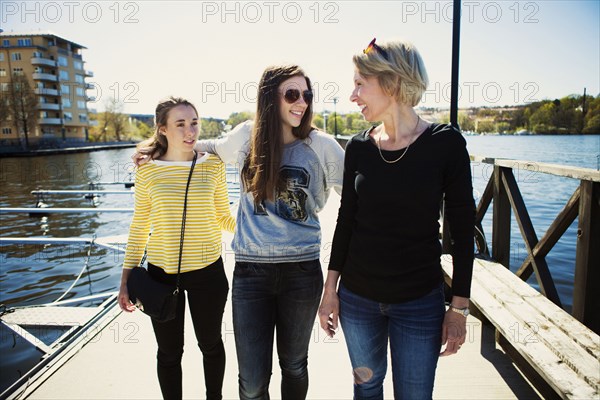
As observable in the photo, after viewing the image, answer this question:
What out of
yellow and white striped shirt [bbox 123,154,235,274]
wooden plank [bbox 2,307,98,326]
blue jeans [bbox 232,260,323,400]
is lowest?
wooden plank [bbox 2,307,98,326]

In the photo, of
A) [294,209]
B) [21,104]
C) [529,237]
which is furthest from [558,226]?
[21,104]

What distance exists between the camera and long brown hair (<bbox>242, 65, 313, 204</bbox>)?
6.02 feet

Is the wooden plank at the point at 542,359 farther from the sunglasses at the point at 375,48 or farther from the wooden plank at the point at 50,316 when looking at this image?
the wooden plank at the point at 50,316

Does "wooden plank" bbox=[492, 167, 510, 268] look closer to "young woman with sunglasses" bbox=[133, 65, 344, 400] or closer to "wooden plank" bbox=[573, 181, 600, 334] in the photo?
"wooden plank" bbox=[573, 181, 600, 334]

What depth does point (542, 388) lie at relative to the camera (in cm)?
241

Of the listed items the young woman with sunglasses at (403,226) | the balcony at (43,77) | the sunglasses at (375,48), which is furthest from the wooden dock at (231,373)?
the balcony at (43,77)

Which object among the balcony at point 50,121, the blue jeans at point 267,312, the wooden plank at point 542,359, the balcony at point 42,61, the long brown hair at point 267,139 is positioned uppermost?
the balcony at point 42,61

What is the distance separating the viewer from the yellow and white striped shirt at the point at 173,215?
209 centimetres

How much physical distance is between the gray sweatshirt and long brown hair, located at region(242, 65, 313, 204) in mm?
57

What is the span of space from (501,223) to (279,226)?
2582 mm

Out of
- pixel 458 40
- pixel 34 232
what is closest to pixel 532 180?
pixel 458 40

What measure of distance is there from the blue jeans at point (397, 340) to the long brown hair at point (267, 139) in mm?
596

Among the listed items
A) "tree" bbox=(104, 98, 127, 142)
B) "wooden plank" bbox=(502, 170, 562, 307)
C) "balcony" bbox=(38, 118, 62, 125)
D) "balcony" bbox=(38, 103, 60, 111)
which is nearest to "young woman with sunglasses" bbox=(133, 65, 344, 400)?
"wooden plank" bbox=(502, 170, 562, 307)

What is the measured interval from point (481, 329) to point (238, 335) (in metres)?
2.35
